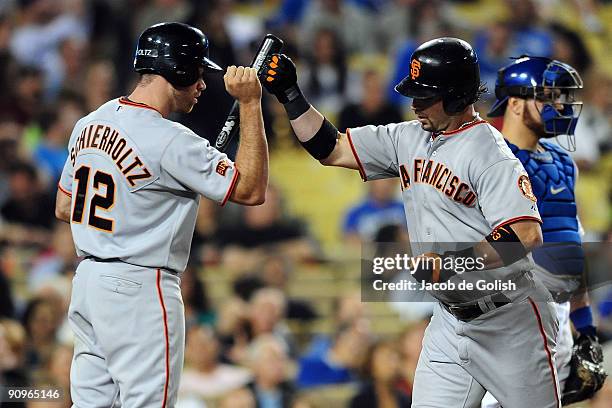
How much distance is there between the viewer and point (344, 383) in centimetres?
711

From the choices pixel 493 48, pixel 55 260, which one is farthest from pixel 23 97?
pixel 493 48

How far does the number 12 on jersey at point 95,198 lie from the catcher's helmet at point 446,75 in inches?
46.0

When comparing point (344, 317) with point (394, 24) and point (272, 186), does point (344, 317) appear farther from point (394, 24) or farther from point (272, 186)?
point (394, 24)

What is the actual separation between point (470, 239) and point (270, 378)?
10.2 ft

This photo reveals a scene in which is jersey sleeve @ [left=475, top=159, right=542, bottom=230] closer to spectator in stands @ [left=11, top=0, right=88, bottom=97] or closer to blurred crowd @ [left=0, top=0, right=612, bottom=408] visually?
blurred crowd @ [left=0, top=0, right=612, bottom=408]

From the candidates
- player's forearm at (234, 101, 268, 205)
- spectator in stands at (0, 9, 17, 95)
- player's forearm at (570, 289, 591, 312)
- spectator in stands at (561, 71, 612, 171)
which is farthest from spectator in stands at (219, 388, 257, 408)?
spectator in stands at (0, 9, 17, 95)

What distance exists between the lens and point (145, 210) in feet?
12.2

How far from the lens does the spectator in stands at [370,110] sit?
29.4ft

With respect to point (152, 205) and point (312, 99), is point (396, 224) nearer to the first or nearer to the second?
point (312, 99)

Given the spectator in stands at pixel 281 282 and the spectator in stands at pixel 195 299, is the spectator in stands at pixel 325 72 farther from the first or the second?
the spectator in stands at pixel 195 299

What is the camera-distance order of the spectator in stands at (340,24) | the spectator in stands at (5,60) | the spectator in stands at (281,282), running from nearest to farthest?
1. the spectator in stands at (281,282)
2. the spectator in stands at (5,60)
3. the spectator in stands at (340,24)

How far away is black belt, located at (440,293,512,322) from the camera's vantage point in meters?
3.90

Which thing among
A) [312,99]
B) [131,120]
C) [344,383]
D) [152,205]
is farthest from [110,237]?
[312,99]

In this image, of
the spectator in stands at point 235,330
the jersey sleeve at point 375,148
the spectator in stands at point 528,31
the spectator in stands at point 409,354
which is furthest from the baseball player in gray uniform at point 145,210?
the spectator in stands at point 528,31
